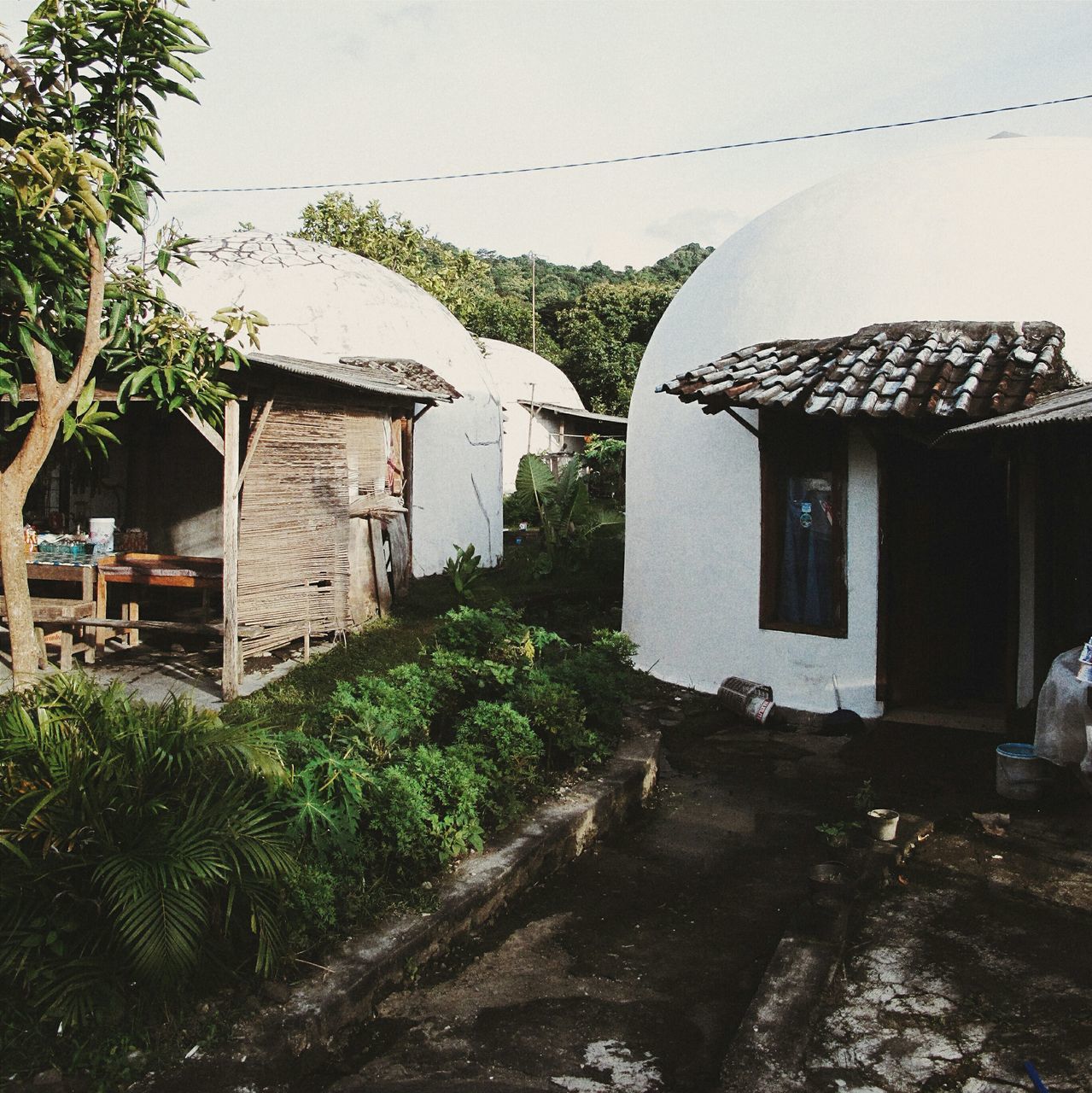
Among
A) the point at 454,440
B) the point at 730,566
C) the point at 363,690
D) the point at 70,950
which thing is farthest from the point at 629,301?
the point at 70,950

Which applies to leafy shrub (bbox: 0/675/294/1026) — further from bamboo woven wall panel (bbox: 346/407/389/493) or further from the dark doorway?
bamboo woven wall panel (bbox: 346/407/389/493)

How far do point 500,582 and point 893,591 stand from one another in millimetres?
7862

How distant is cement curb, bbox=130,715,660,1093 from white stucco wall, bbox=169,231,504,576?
9.42 m

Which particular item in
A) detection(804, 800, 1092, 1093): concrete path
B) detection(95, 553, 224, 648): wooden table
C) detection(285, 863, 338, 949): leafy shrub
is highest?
detection(95, 553, 224, 648): wooden table

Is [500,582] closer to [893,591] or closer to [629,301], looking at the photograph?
[893,591]

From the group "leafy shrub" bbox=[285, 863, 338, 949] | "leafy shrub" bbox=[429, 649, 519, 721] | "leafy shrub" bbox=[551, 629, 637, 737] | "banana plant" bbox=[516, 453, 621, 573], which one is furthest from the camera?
"banana plant" bbox=[516, 453, 621, 573]

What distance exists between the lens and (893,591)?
7828mm

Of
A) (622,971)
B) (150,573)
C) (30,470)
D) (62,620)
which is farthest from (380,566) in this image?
(622,971)

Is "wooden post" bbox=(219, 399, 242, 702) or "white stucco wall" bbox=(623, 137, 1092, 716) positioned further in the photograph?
"wooden post" bbox=(219, 399, 242, 702)

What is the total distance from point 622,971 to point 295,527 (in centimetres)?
650

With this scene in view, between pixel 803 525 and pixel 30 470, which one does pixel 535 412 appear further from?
pixel 30 470

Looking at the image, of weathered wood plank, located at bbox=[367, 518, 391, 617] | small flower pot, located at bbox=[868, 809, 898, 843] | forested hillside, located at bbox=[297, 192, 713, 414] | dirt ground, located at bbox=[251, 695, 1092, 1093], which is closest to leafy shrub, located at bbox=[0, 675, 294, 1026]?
dirt ground, located at bbox=[251, 695, 1092, 1093]

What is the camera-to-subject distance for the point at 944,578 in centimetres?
820

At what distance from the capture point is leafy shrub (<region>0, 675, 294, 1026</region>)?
315 cm
